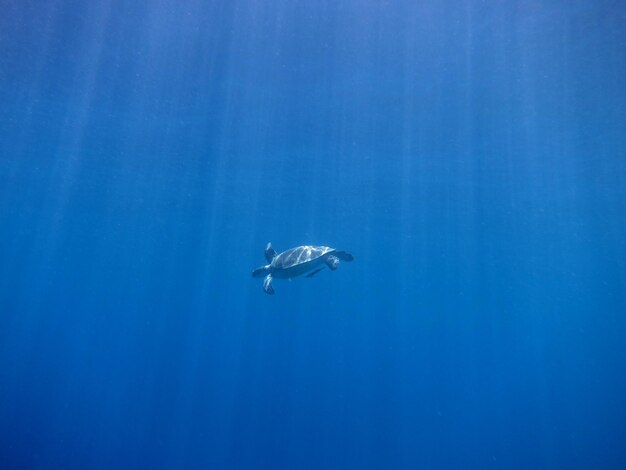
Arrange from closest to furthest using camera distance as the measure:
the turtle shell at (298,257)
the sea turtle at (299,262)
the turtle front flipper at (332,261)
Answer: the turtle front flipper at (332,261), the sea turtle at (299,262), the turtle shell at (298,257)

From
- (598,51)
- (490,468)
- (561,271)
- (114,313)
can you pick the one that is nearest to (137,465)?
(490,468)

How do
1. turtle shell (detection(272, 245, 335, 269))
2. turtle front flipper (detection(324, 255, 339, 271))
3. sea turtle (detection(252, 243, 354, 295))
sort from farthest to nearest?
turtle shell (detection(272, 245, 335, 269)) < sea turtle (detection(252, 243, 354, 295)) < turtle front flipper (detection(324, 255, 339, 271))

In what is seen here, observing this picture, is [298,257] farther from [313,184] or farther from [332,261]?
[313,184]

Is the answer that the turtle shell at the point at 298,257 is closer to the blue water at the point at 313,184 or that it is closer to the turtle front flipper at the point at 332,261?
the turtle front flipper at the point at 332,261

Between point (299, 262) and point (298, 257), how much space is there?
0.19m

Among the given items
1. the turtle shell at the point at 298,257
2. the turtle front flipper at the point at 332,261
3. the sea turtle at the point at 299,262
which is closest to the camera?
the turtle front flipper at the point at 332,261

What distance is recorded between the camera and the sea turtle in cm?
880

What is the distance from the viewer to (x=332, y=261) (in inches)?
341

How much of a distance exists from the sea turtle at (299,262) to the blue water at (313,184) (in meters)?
6.98

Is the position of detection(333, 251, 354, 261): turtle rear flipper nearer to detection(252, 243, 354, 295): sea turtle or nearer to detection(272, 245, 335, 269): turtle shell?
detection(252, 243, 354, 295): sea turtle

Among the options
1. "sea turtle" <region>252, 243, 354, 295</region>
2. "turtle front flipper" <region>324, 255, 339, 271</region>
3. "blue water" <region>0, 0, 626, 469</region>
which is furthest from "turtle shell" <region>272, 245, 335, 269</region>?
"blue water" <region>0, 0, 626, 469</region>

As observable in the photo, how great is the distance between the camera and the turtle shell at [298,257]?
29.3 feet

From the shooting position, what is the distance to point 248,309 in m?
70.0

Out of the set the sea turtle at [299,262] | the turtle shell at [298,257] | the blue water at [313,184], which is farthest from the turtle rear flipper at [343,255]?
the blue water at [313,184]
